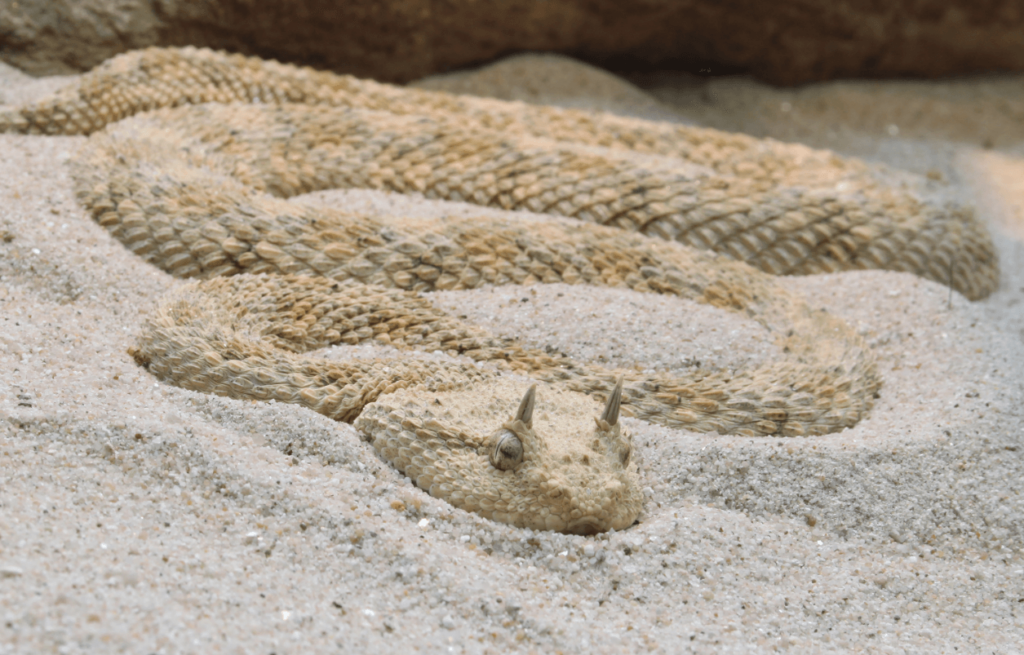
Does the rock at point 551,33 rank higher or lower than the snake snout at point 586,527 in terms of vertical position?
higher

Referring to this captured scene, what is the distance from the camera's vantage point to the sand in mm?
2268

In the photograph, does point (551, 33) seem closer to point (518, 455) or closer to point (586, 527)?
point (518, 455)

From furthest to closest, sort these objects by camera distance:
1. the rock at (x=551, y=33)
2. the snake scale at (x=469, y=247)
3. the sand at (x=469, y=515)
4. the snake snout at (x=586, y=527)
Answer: the rock at (x=551, y=33)
the snake scale at (x=469, y=247)
the snake snout at (x=586, y=527)
the sand at (x=469, y=515)

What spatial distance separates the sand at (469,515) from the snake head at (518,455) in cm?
7

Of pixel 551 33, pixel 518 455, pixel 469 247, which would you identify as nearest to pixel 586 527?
pixel 518 455

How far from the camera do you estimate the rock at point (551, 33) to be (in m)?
5.48

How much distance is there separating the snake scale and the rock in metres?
0.65

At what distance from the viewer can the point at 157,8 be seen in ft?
18.3

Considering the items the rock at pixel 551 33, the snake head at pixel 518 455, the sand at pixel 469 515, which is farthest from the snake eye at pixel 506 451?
the rock at pixel 551 33

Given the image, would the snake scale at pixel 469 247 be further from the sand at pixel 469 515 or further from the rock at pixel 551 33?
the rock at pixel 551 33

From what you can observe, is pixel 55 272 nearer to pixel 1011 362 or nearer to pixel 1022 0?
pixel 1011 362

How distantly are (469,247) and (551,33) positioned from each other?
11.3ft

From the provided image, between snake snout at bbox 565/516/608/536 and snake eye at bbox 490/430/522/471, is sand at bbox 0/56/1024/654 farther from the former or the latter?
snake eye at bbox 490/430/522/471

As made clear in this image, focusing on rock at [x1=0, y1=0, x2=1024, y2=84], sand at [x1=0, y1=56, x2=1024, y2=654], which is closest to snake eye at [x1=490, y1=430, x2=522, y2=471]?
sand at [x1=0, y1=56, x2=1024, y2=654]
